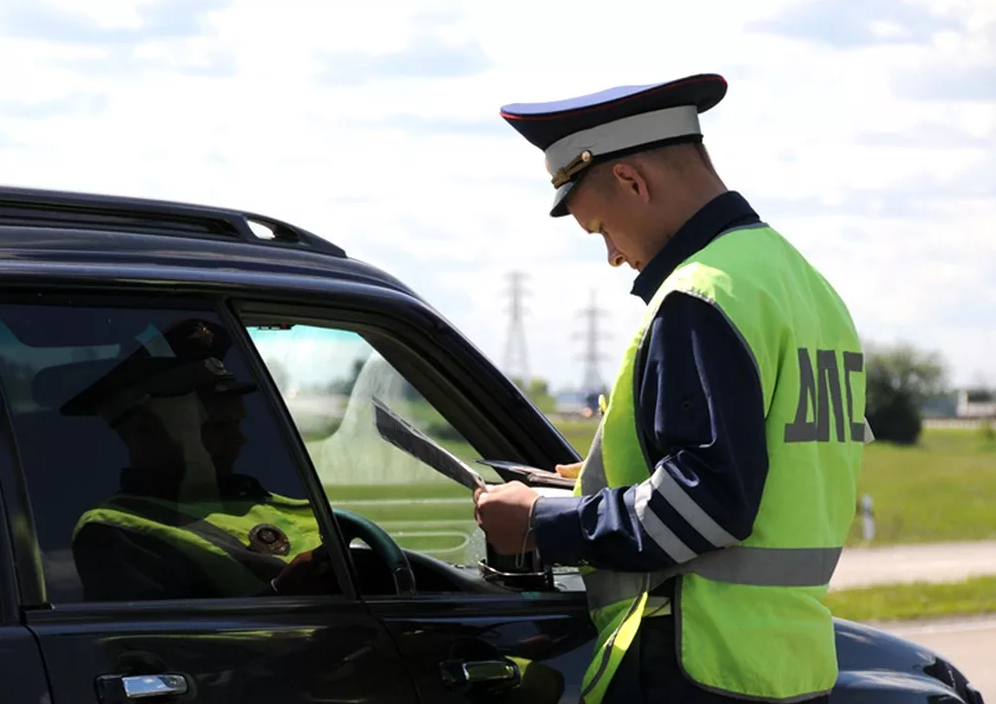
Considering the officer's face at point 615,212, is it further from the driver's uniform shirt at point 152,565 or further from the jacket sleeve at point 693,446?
the driver's uniform shirt at point 152,565

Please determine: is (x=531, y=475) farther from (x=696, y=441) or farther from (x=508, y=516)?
(x=696, y=441)

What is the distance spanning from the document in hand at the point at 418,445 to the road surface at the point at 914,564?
36.3 ft

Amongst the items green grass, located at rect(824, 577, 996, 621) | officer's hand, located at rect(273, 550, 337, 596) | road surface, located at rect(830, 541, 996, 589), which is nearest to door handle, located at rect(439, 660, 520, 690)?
officer's hand, located at rect(273, 550, 337, 596)

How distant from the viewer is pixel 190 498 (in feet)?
8.55

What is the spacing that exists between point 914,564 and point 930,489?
19.9 metres

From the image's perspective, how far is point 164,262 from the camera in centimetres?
266

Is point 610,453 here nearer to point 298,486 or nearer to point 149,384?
point 298,486

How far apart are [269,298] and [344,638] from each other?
0.60 metres

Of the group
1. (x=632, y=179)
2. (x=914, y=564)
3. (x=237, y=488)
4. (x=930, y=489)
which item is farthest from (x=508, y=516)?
(x=930, y=489)

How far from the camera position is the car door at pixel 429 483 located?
278 centimetres

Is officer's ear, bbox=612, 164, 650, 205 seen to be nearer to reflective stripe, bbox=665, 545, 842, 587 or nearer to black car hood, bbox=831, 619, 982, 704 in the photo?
reflective stripe, bbox=665, 545, 842, 587

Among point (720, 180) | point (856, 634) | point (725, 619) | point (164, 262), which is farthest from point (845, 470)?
point (164, 262)

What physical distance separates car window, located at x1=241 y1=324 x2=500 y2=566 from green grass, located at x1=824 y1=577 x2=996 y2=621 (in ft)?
28.6

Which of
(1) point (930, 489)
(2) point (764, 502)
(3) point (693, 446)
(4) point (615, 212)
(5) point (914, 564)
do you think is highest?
(4) point (615, 212)
